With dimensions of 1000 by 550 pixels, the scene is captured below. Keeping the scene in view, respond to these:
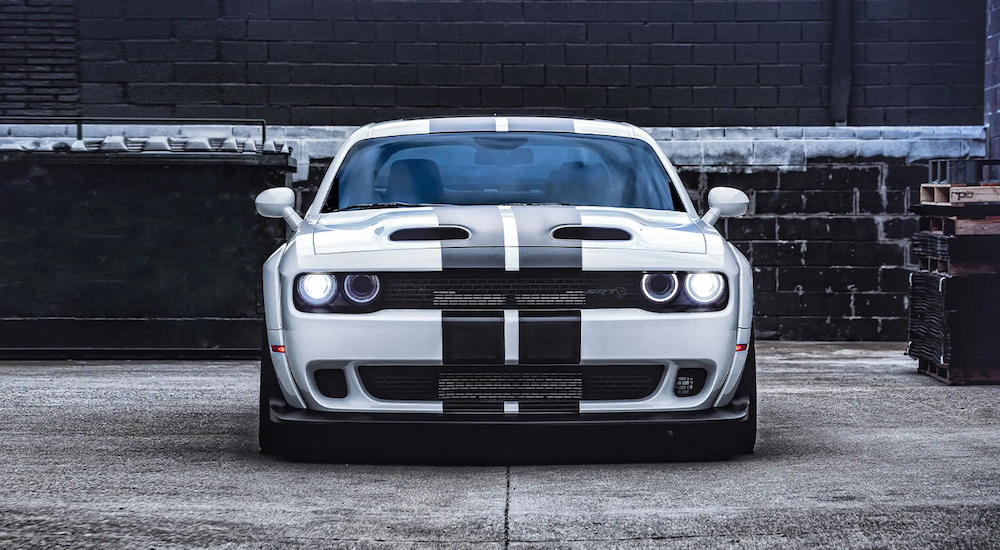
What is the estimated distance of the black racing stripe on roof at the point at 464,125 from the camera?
254 inches

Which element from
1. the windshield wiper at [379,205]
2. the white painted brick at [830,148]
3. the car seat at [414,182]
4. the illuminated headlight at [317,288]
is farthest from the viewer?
the white painted brick at [830,148]

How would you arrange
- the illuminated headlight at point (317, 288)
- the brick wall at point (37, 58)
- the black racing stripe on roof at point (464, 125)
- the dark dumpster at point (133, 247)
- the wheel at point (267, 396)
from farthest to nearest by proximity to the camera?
the brick wall at point (37, 58)
the dark dumpster at point (133, 247)
the black racing stripe on roof at point (464, 125)
the wheel at point (267, 396)
the illuminated headlight at point (317, 288)

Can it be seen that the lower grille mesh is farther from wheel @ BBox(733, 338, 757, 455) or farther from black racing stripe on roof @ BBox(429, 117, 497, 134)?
black racing stripe on roof @ BBox(429, 117, 497, 134)

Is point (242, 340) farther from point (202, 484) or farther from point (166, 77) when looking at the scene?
point (202, 484)

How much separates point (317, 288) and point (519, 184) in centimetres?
179

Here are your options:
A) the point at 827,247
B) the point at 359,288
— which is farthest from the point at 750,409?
the point at 827,247

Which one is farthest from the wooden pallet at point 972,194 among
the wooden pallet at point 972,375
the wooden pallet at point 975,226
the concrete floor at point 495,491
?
the concrete floor at point 495,491

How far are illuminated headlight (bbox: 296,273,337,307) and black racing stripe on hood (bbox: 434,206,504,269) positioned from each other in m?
0.44

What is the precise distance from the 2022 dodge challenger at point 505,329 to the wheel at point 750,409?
0.04 feet

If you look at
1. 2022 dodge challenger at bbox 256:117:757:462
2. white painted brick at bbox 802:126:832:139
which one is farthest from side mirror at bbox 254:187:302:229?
white painted brick at bbox 802:126:832:139

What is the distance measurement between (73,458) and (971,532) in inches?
137

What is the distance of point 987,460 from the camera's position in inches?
218

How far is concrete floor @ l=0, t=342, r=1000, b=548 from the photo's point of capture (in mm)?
4074

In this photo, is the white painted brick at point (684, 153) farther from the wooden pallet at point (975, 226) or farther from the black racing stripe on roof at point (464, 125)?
the black racing stripe on roof at point (464, 125)
